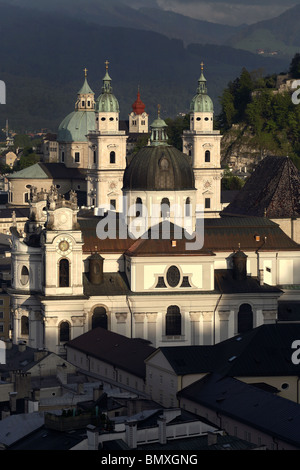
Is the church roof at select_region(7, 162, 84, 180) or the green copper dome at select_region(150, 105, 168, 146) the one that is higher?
the green copper dome at select_region(150, 105, 168, 146)

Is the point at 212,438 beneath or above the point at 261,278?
beneath

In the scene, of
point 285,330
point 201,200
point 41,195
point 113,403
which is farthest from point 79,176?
point 113,403

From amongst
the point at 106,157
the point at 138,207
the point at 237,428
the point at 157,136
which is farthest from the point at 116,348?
the point at 106,157

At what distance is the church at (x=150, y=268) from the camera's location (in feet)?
339

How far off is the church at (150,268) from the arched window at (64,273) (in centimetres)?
6

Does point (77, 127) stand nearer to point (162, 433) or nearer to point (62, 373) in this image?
point (62, 373)

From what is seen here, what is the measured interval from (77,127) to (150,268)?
85307 millimetres

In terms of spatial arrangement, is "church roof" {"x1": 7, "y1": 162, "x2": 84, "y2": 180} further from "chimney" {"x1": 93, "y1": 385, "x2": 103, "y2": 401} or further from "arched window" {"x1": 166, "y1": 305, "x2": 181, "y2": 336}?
"chimney" {"x1": 93, "y1": 385, "x2": 103, "y2": 401}

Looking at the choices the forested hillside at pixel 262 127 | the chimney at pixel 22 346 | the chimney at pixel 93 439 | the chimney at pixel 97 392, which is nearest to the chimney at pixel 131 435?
the chimney at pixel 93 439

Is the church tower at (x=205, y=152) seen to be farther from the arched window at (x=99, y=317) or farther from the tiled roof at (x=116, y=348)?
the tiled roof at (x=116, y=348)

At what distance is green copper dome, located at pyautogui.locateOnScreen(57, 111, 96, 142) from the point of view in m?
Result: 188

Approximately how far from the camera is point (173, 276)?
344 ft

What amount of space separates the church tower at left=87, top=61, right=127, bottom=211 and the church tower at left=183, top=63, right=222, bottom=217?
585 centimetres

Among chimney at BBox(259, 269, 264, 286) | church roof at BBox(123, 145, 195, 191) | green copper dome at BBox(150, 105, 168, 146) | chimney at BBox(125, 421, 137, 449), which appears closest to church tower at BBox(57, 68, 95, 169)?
green copper dome at BBox(150, 105, 168, 146)
